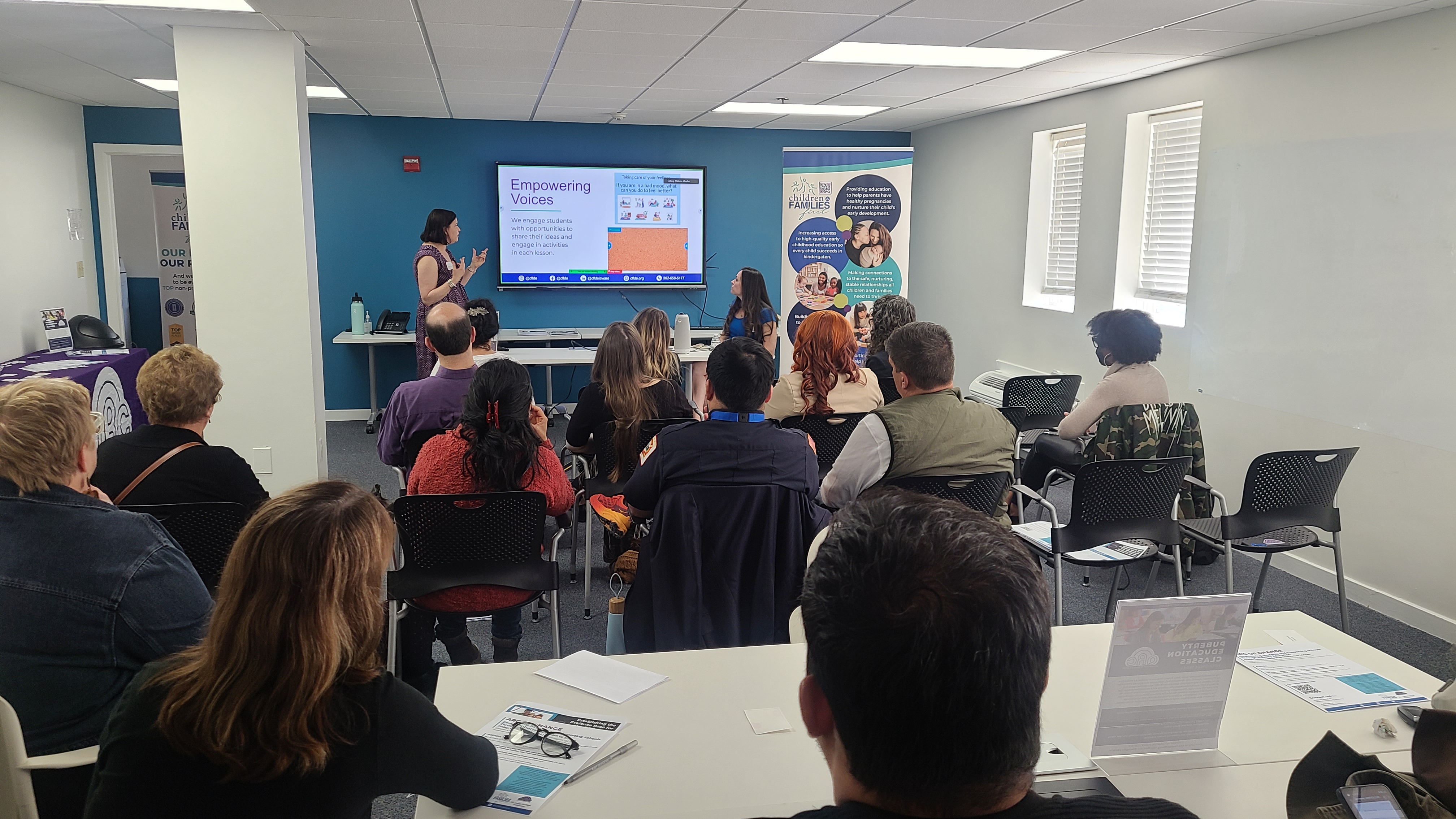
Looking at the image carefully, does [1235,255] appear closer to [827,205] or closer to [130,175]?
[827,205]

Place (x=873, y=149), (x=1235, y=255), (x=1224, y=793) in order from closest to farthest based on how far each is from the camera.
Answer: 1. (x=1224, y=793)
2. (x=1235, y=255)
3. (x=873, y=149)

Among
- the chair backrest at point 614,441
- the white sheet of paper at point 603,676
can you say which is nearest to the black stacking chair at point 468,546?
the white sheet of paper at point 603,676

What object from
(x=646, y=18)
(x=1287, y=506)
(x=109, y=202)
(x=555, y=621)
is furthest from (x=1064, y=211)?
(x=109, y=202)

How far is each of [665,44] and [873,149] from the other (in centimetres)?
278

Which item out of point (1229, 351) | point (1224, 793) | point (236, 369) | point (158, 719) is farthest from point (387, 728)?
point (1229, 351)

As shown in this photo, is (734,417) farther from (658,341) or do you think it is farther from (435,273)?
(435,273)

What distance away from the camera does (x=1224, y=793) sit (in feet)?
4.93

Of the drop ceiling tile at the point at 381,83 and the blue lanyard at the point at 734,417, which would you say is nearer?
the blue lanyard at the point at 734,417

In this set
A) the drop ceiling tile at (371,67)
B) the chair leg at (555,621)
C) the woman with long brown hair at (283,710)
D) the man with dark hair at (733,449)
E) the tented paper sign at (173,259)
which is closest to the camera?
the woman with long brown hair at (283,710)

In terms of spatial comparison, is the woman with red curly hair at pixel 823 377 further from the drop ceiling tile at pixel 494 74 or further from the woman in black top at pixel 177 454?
the drop ceiling tile at pixel 494 74

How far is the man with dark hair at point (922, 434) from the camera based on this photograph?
294 cm

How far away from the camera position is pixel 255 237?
14.8 feet

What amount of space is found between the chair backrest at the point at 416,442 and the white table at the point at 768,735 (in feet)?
6.44

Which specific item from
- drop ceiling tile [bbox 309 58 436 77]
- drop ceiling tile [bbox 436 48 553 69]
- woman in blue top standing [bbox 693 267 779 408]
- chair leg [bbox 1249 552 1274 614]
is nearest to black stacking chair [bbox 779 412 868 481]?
chair leg [bbox 1249 552 1274 614]
